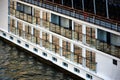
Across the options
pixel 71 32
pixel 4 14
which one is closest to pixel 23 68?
pixel 71 32

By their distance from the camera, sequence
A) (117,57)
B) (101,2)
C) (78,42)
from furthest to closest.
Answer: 1. (101,2)
2. (78,42)
3. (117,57)

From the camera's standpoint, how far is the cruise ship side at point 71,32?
898 inches

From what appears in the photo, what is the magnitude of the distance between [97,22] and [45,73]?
5076 mm

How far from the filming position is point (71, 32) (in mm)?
25234

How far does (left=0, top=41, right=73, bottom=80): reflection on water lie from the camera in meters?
25.7

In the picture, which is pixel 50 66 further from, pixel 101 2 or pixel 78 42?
pixel 101 2

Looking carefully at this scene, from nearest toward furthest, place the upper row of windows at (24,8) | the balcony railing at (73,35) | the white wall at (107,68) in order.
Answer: the white wall at (107,68)
the balcony railing at (73,35)
the upper row of windows at (24,8)

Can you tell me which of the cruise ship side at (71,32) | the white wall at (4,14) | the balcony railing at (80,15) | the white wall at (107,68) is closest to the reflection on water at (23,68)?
the cruise ship side at (71,32)

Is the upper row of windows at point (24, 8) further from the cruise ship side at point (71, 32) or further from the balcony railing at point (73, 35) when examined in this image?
the balcony railing at point (73, 35)

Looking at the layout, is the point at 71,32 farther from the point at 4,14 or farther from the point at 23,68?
the point at 4,14

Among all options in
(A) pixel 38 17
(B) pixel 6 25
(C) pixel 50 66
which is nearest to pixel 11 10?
(B) pixel 6 25

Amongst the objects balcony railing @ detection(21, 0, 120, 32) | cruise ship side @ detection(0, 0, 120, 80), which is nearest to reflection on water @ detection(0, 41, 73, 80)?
cruise ship side @ detection(0, 0, 120, 80)

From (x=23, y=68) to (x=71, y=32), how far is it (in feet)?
13.6

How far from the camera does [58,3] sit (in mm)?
27734
